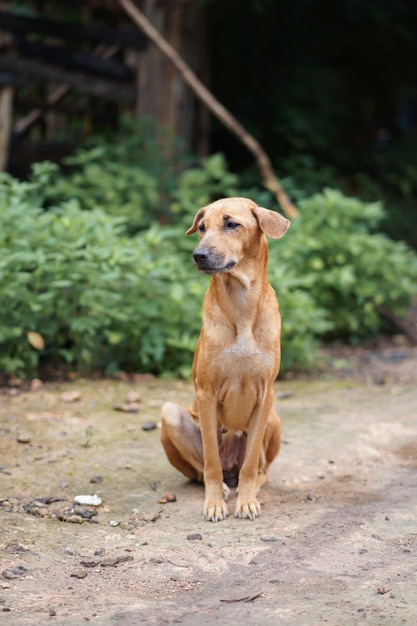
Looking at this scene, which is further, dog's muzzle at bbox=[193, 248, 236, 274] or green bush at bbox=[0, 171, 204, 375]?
green bush at bbox=[0, 171, 204, 375]

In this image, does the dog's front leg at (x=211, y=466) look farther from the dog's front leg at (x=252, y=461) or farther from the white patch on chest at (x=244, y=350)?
the white patch on chest at (x=244, y=350)

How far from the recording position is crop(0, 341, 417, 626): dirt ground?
12.6ft

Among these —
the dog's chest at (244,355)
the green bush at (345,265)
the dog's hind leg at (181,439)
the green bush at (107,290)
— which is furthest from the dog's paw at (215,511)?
the green bush at (345,265)

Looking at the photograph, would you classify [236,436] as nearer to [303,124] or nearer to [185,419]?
[185,419]

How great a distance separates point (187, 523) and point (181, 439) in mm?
516

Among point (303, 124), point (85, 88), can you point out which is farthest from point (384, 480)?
point (303, 124)

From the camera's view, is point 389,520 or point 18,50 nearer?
point 389,520

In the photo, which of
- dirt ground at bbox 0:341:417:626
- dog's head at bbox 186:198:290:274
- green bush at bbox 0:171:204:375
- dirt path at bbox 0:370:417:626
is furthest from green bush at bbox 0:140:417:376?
dog's head at bbox 186:198:290:274

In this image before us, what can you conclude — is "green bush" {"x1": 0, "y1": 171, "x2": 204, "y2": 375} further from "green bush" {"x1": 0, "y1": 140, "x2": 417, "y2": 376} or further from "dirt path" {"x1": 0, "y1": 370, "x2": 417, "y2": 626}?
"dirt path" {"x1": 0, "y1": 370, "x2": 417, "y2": 626}

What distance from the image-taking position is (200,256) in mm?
4602

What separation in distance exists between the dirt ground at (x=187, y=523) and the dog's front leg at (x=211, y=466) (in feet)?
0.30

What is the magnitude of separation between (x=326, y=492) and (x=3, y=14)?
6.91 m

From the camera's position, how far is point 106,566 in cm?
430

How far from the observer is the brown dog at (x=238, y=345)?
4.82m
